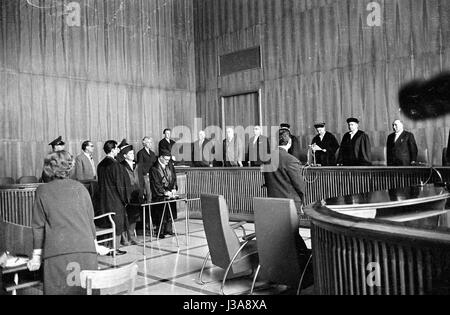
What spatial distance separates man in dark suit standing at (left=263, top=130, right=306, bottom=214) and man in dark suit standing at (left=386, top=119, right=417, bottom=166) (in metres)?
3.27

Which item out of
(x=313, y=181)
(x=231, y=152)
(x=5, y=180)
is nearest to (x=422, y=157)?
(x=313, y=181)

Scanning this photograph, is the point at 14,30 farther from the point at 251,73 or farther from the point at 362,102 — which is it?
the point at 362,102

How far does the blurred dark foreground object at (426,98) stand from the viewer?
822 cm

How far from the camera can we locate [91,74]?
1027 centimetres

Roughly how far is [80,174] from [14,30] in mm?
3534

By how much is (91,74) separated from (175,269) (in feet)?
21.6

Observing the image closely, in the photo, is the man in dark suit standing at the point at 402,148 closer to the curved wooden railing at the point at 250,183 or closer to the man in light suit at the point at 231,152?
the curved wooden railing at the point at 250,183

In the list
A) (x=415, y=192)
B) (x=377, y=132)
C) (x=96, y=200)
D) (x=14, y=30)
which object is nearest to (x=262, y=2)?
(x=377, y=132)

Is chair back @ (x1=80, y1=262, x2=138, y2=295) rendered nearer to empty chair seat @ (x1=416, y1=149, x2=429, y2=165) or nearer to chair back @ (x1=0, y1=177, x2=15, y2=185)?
empty chair seat @ (x1=416, y1=149, x2=429, y2=165)

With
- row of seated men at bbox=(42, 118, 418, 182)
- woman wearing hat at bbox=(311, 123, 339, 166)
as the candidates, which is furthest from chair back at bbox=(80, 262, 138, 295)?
woman wearing hat at bbox=(311, 123, 339, 166)

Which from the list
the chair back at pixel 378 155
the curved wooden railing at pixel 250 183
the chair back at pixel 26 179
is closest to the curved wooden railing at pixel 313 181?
the curved wooden railing at pixel 250 183

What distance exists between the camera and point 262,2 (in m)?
11.0

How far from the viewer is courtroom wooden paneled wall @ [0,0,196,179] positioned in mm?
9047

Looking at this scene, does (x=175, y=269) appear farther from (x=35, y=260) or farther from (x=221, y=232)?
(x=35, y=260)
